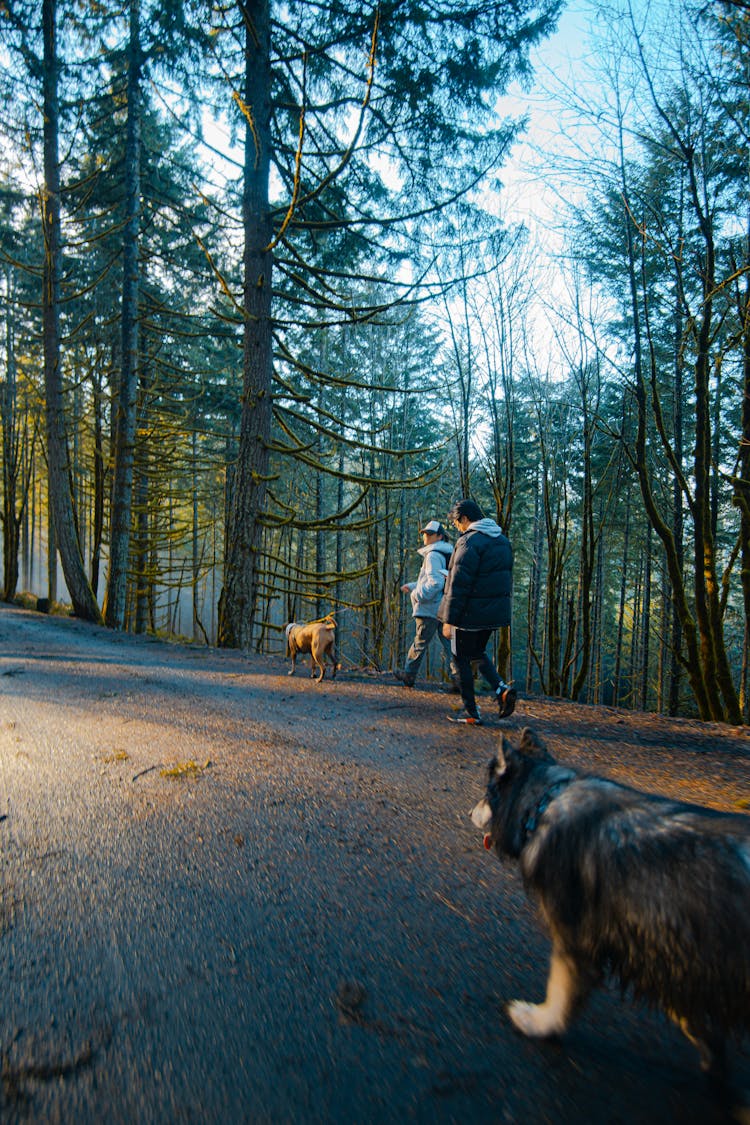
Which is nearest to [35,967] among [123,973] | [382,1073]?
[123,973]

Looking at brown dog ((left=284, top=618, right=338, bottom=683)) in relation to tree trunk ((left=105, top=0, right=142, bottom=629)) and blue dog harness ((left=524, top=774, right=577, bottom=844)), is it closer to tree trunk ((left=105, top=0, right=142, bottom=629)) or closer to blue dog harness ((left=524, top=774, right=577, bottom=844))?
blue dog harness ((left=524, top=774, right=577, bottom=844))

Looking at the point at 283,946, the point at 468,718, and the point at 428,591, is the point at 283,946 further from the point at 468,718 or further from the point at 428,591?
the point at 428,591

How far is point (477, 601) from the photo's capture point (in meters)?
5.95

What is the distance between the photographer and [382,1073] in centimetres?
162

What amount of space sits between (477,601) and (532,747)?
12.1 ft

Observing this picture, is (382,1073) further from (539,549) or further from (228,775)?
(539,549)

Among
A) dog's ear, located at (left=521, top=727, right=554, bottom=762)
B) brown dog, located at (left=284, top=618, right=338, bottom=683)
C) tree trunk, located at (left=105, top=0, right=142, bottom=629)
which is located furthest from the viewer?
tree trunk, located at (left=105, top=0, right=142, bottom=629)

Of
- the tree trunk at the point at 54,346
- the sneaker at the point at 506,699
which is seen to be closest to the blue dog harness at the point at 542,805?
the sneaker at the point at 506,699

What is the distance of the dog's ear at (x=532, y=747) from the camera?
2277mm

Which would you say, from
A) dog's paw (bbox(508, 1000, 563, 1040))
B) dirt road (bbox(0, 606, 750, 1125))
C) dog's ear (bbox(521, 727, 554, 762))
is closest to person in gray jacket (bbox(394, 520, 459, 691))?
dirt road (bbox(0, 606, 750, 1125))

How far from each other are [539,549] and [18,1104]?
23397 millimetres

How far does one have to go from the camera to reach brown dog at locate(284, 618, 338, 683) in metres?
8.20

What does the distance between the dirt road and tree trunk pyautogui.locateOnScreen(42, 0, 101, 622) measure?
11880 mm

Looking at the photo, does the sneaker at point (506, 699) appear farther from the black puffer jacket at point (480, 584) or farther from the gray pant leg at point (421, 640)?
the gray pant leg at point (421, 640)
